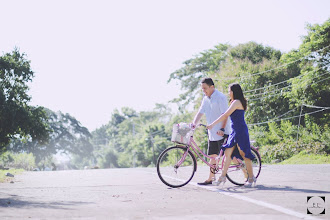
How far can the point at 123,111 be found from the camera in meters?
127

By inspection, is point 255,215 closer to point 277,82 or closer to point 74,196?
point 74,196

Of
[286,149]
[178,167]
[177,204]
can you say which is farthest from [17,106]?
[177,204]

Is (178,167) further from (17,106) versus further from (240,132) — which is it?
(17,106)

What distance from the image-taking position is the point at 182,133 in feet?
30.5

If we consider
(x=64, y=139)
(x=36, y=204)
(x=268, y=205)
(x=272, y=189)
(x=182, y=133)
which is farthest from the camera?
(x=64, y=139)

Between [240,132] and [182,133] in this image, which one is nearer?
[240,132]

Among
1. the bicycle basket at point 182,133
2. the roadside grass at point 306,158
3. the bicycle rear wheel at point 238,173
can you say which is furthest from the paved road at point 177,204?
the roadside grass at point 306,158

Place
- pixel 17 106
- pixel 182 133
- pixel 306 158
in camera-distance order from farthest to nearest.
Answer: pixel 17 106
pixel 306 158
pixel 182 133

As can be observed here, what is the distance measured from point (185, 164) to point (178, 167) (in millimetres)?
157

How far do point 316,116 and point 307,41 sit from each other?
20.8 feet

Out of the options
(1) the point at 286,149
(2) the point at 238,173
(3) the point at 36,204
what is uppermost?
(1) the point at 286,149

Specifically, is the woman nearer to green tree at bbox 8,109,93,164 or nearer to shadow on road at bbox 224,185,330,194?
shadow on road at bbox 224,185,330,194

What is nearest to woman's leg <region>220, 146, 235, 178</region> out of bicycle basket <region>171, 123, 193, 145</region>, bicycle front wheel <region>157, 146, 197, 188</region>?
bicycle front wheel <region>157, 146, 197, 188</region>

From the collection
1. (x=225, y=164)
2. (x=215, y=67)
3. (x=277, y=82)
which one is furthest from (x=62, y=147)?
(x=225, y=164)
